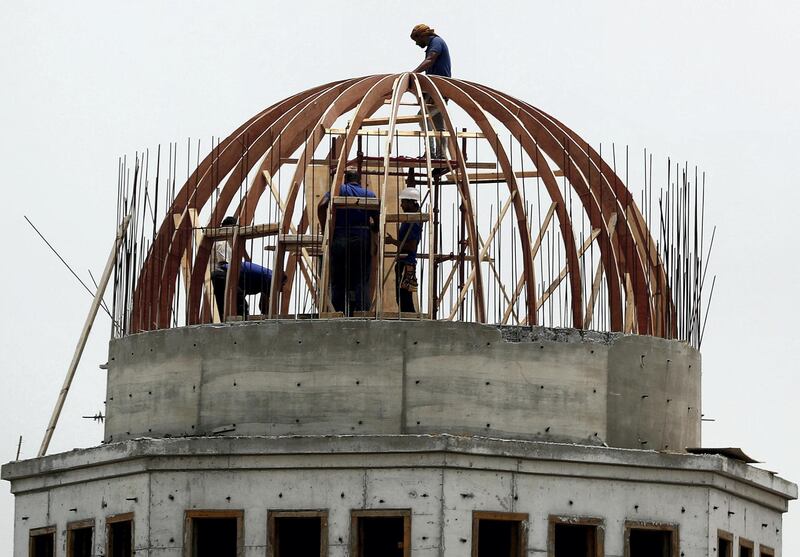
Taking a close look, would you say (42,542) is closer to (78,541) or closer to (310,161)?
Answer: (78,541)

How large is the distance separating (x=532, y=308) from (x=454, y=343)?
197 cm

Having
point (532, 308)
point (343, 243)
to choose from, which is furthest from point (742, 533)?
point (343, 243)

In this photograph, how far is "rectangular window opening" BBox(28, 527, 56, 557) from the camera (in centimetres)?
4369

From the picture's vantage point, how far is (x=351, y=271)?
143 feet

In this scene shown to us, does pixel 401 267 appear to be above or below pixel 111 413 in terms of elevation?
above

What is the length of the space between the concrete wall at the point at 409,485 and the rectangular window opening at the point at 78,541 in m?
0.27

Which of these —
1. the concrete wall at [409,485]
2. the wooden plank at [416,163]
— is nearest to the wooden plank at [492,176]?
the wooden plank at [416,163]

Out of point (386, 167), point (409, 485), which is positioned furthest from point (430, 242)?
point (409, 485)

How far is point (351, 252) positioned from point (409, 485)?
509 centimetres

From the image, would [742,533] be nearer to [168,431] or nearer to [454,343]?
[454,343]

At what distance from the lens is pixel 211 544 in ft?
137

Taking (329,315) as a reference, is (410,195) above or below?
above

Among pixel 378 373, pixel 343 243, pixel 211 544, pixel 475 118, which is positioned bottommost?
pixel 211 544

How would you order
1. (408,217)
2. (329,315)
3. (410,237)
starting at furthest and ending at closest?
(410,237) < (408,217) < (329,315)
